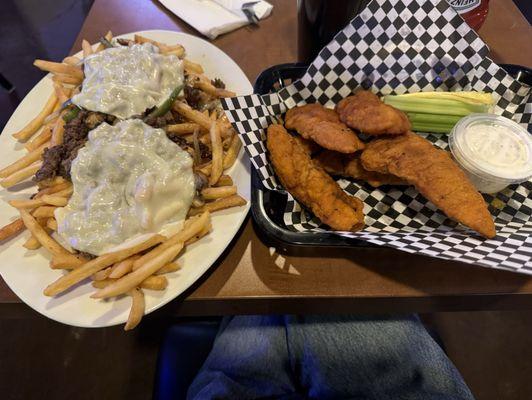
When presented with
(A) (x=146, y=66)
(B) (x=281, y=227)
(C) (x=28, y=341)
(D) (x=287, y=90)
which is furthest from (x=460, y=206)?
(C) (x=28, y=341)

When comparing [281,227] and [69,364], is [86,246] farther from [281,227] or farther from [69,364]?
[69,364]

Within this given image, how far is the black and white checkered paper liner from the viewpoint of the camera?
4.50ft

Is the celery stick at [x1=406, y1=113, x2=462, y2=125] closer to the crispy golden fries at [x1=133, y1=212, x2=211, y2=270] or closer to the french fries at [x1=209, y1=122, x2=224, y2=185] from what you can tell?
the french fries at [x1=209, y1=122, x2=224, y2=185]

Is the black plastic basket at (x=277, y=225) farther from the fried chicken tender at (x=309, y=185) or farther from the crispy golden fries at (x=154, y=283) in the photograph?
the crispy golden fries at (x=154, y=283)

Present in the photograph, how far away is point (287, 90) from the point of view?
159 cm

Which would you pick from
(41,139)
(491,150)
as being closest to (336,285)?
(491,150)

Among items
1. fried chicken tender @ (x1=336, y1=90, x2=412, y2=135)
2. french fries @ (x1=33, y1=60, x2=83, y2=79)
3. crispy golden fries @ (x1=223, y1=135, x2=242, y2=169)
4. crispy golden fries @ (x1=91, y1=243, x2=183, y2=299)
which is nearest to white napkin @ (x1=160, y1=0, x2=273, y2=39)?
french fries @ (x1=33, y1=60, x2=83, y2=79)

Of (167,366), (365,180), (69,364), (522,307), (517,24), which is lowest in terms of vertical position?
(69,364)

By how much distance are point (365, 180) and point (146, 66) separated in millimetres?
1093

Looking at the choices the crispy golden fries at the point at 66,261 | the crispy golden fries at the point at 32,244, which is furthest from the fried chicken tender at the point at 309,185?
the crispy golden fries at the point at 32,244

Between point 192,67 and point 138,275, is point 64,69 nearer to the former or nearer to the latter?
point 192,67

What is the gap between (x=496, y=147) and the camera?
1450 millimetres

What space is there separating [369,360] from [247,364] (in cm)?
50

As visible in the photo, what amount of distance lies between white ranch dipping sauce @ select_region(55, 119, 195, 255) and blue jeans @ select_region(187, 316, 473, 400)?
1.94ft
